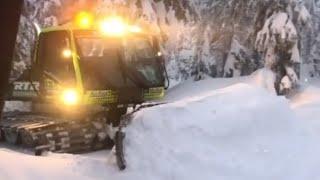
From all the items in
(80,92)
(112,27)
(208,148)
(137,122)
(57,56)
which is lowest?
(208,148)

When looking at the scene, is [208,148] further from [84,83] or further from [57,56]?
[57,56]

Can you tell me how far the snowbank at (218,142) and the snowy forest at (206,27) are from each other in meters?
8.11

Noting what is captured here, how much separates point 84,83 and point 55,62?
2.91 ft

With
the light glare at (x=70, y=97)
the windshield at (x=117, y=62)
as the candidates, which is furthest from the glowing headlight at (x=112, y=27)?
the light glare at (x=70, y=97)

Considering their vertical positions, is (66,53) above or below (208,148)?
above

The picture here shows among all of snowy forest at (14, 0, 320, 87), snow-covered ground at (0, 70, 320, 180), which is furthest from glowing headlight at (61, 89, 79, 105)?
snowy forest at (14, 0, 320, 87)

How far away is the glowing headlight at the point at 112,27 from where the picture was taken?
10.8 metres

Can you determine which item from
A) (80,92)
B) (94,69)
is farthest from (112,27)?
(80,92)

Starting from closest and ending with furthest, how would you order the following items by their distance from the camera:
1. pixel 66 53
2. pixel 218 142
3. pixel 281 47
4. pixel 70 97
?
pixel 218 142 → pixel 70 97 → pixel 66 53 → pixel 281 47

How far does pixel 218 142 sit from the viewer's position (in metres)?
8.30

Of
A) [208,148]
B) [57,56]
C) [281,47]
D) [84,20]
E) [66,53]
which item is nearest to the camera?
[208,148]

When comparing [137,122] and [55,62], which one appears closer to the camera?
[137,122]

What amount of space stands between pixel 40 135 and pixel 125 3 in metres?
7.85

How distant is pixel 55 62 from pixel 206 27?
1159 cm
